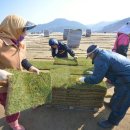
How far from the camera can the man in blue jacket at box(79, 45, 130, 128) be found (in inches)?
217

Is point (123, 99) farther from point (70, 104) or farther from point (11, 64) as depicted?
point (11, 64)

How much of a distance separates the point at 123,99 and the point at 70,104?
1.38m

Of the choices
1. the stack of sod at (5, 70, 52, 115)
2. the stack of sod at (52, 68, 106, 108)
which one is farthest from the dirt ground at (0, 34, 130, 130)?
the stack of sod at (5, 70, 52, 115)

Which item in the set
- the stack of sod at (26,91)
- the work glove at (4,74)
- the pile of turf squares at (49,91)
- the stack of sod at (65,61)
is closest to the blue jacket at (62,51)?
the stack of sod at (65,61)

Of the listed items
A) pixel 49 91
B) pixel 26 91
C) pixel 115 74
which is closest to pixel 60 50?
pixel 115 74

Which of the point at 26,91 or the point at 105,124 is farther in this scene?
the point at 105,124

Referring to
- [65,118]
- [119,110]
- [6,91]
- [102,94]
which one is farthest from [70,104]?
[6,91]

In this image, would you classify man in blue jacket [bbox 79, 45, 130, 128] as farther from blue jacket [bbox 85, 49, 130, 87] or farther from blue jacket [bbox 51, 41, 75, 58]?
blue jacket [bbox 51, 41, 75, 58]

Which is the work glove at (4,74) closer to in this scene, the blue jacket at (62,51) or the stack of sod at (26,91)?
the stack of sod at (26,91)

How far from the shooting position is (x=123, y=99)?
18.5 ft

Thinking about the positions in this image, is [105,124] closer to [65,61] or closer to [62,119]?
[62,119]

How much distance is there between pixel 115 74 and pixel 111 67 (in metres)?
0.18

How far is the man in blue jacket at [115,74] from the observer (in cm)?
550

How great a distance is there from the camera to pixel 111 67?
560 centimetres
